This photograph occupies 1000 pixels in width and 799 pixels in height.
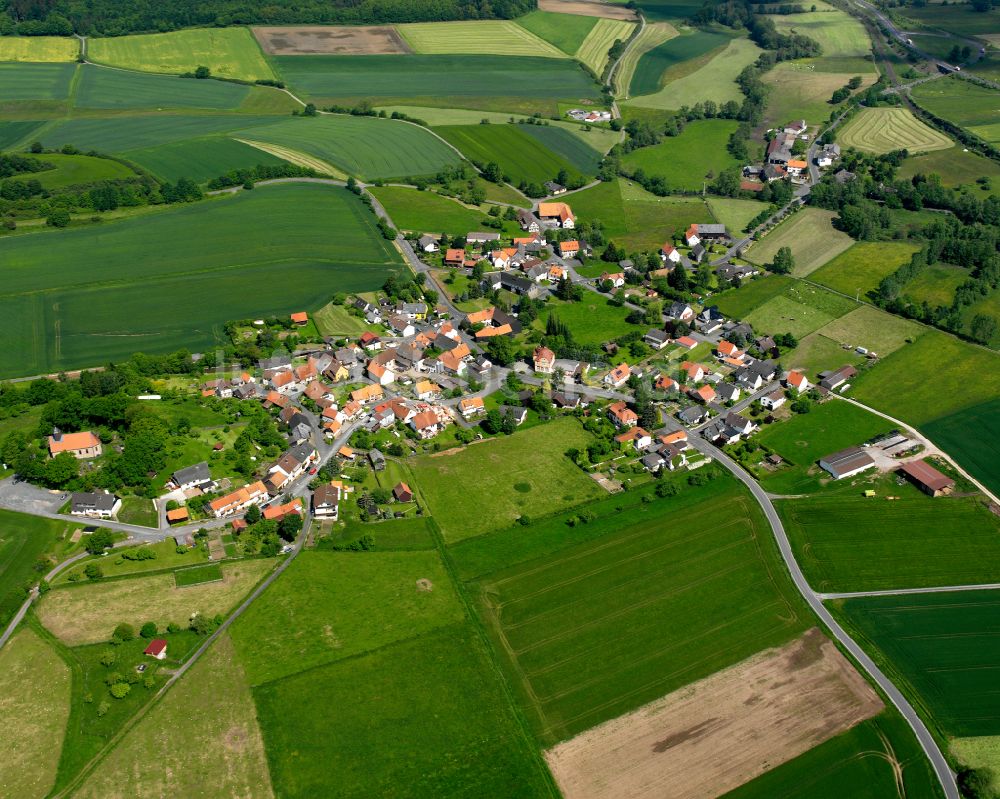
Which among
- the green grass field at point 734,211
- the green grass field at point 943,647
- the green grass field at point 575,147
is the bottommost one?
the green grass field at point 575,147

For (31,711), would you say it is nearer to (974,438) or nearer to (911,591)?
(911,591)

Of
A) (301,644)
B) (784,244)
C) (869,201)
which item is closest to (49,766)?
(301,644)

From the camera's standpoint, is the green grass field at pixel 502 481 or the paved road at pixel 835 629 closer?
the paved road at pixel 835 629

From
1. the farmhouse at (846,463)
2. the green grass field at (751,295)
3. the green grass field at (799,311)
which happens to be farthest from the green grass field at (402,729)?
the green grass field at (751,295)

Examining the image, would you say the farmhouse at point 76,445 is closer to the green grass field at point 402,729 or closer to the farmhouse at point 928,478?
the green grass field at point 402,729

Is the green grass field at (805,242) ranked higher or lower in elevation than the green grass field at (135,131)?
higher
